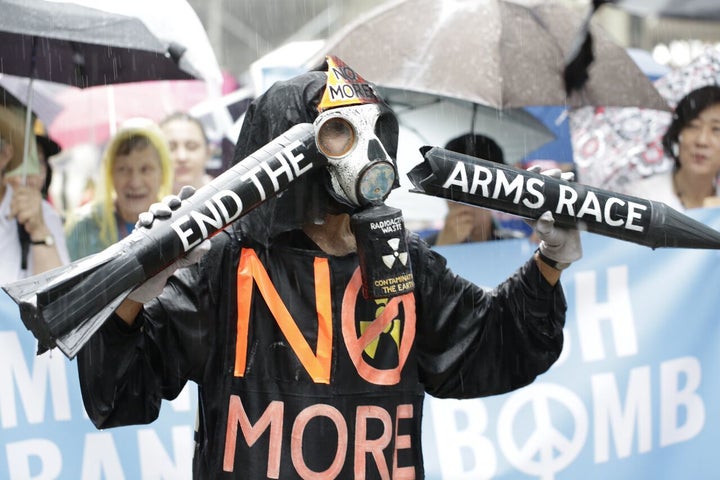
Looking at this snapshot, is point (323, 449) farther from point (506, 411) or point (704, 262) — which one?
point (704, 262)

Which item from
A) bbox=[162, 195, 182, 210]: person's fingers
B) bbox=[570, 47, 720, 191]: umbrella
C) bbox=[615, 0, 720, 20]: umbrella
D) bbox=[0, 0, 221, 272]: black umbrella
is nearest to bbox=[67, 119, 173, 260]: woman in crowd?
bbox=[0, 0, 221, 272]: black umbrella

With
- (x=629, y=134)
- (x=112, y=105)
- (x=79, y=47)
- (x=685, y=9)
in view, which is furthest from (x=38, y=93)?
(x=685, y=9)

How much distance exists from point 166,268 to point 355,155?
564mm

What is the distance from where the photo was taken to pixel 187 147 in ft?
22.5

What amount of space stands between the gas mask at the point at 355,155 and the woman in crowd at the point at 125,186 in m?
3.28

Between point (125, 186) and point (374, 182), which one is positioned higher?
point (125, 186)

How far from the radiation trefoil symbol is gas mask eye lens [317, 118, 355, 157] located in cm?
27

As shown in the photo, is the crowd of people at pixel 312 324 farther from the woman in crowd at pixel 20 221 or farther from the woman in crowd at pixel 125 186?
the woman in crowd at pixel 125 186

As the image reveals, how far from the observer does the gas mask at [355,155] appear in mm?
2779

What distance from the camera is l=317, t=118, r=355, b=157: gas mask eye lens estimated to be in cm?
281

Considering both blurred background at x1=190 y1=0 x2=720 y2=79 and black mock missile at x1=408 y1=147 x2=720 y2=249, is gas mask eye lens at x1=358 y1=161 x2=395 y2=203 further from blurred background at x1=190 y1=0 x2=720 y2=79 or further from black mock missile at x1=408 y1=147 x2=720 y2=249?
blurred background at x1=190 y1=0 x2=720 y2=79

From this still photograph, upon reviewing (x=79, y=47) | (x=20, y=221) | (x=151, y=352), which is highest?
(x=79, y=47)

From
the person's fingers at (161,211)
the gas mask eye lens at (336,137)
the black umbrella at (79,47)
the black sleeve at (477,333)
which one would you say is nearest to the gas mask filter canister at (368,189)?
the gas mask eye lens at (336,137)

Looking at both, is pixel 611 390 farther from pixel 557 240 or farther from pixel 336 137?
pixel 336 137
